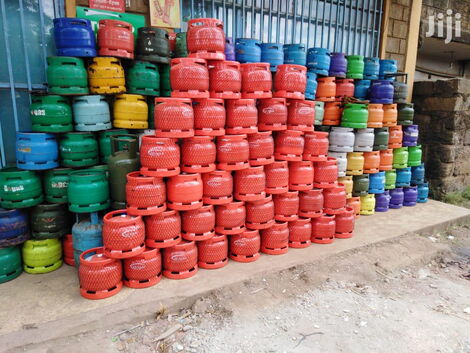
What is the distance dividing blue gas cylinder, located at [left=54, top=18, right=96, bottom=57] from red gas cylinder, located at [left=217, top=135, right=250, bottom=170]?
6.89 feet

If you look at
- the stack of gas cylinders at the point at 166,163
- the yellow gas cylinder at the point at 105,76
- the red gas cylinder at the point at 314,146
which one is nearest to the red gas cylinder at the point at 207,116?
the stack of gas cylinders at the point at 166,163

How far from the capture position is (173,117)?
403 centimetres

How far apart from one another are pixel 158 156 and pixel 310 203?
236 centimetres

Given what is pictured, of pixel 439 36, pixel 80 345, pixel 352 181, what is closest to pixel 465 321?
pixel 352 181

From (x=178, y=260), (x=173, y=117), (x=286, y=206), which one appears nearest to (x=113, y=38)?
(x=173, y=117)

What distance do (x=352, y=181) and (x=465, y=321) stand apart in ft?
9.86

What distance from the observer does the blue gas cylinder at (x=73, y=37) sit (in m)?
4.52

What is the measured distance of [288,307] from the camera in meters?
3.84

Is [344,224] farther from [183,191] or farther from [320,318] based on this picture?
[183,191]

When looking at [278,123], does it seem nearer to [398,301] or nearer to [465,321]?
[398,301]

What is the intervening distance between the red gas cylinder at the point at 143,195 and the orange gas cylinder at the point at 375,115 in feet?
14.0

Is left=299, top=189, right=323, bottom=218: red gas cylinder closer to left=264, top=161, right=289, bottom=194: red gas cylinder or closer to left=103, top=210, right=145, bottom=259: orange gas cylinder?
left=264, top=161, right=289, bottom=194: red gas cylinder

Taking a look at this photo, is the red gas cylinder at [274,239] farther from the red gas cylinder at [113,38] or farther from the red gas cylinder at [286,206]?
the red gas cylinder at [113,38]

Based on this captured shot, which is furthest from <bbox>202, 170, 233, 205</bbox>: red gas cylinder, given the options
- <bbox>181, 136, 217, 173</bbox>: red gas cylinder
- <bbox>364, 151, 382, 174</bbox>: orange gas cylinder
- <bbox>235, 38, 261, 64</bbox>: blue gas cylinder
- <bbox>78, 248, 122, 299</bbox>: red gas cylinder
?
<bbox>364, 151, 382, 174</bbox>: orange gas cylinder
